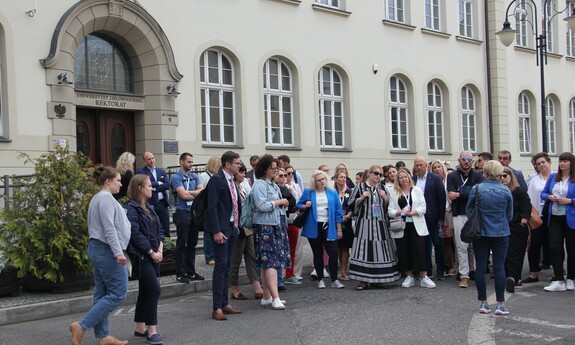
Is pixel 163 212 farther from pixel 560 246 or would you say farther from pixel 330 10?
pixel 330 10

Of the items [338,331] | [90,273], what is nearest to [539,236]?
[338,331]

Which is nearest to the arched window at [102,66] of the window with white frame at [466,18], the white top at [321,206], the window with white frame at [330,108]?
the window with white frame at [330,108]

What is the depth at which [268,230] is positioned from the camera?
367 inches

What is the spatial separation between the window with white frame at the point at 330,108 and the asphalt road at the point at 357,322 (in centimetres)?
1054

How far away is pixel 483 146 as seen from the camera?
2566 centimetres

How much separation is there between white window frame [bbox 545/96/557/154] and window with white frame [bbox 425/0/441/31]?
7.00m

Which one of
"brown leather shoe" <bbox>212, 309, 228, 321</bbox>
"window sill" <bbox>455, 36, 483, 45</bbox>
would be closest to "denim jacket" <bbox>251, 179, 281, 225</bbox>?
"brown leather shoe" <bbox>212, 309, 228, 321</bbox>

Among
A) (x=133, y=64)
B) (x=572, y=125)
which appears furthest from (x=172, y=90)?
(x=572, y=125)

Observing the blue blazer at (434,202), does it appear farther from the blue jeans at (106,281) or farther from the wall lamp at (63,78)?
the wall lamp at (63,78)

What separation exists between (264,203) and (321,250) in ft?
7.22

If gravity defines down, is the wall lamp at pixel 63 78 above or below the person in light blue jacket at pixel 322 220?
above

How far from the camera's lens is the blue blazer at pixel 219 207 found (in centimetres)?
852

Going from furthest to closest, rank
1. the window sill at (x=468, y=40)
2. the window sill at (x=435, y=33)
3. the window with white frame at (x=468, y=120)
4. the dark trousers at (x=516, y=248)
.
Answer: the window with white frame at (x=468, y=120), the window sill at (x=468, y=40), the window sill at (x=435, y=33), the dark trousers at (x=516, y=248)

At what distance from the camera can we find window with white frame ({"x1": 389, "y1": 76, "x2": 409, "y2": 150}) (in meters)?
22.7
